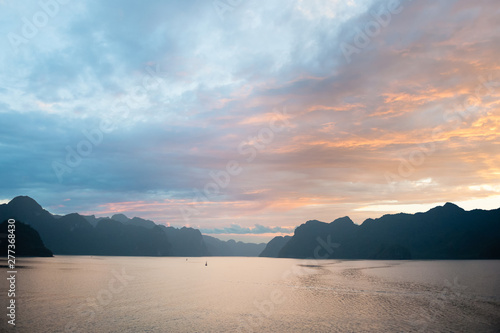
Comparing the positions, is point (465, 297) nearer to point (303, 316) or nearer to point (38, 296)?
point (303, 316)

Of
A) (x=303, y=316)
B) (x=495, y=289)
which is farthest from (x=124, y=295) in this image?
(x=495, y=289)

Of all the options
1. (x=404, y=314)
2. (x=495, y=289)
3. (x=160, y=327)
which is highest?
(x=160, y=327)

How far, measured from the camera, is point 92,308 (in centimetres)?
5156

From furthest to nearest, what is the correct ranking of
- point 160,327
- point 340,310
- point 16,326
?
point 340,310, point 160,327, point 16,326

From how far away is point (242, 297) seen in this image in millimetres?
71750

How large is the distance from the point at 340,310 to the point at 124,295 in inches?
1923

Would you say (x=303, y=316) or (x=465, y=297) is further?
(x=465, y=297)

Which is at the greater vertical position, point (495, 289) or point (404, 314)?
point (404, 314)

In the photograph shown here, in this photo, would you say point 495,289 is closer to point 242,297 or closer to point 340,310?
point 340,310

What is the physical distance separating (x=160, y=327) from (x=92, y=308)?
18720mm

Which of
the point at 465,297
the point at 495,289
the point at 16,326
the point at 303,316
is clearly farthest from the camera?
the point at 495,289

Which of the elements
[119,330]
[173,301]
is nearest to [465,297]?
[173,301]

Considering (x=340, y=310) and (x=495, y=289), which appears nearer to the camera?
(x=340, y=310)

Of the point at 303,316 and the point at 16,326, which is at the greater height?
the point at 16,326
